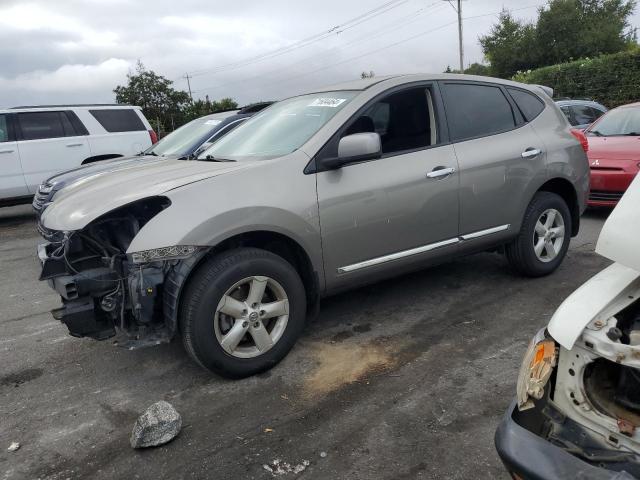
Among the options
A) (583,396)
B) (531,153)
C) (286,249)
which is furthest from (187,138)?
(583,396)

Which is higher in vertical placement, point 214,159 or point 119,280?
point 214,159

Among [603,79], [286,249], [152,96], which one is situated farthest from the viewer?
[152,96]

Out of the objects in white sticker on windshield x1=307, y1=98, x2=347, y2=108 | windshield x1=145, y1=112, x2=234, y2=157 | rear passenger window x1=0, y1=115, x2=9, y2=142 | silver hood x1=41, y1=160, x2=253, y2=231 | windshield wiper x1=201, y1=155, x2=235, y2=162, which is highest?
rear passenger window x1=0, y1=115, x2=9, y2=142

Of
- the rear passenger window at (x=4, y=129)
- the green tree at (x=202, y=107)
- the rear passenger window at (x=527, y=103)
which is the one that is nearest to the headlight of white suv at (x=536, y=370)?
the rear passenger window at (x=527, y=103)

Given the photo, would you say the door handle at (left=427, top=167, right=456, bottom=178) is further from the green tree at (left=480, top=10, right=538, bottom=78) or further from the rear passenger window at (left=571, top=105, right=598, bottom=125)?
the green tree at (left=480, top=10, right=538, bottom=78)

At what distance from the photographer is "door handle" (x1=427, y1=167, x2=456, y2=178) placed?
3.86 m

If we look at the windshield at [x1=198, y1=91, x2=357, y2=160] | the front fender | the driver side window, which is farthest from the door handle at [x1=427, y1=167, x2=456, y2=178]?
the front fender

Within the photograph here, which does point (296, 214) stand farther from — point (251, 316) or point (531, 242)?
point (531, 242)

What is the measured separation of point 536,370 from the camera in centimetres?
185

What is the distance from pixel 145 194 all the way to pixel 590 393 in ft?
8.10

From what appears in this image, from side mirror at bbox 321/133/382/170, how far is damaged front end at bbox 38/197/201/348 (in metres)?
1.05

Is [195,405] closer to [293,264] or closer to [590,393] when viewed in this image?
[293,264]

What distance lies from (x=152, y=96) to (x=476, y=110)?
39034 mm

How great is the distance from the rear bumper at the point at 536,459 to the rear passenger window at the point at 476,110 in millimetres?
2729
